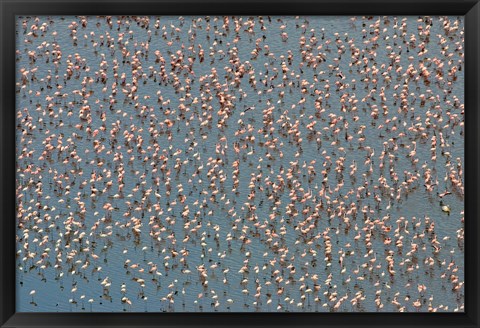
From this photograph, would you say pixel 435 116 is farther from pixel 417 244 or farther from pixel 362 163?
pixel 417 244

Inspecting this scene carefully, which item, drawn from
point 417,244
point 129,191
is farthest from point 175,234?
point 417,244

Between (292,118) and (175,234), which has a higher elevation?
(292,118)
